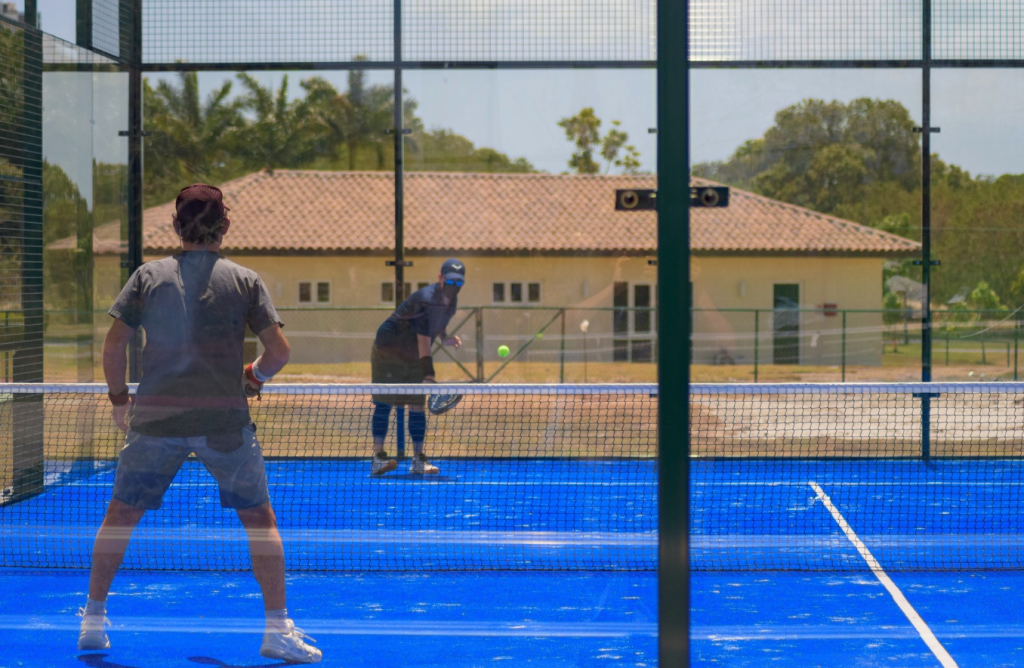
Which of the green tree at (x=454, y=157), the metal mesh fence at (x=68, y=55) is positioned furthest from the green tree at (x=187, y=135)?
the green tree at (x=454, y=157)

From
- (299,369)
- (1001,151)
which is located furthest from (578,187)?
(1001,151)

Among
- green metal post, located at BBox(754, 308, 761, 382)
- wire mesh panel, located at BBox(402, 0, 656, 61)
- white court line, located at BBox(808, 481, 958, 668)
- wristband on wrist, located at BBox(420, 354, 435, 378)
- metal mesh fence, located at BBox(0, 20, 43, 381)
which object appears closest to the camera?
white court line, located at BBox(808, 481, 958, 668)

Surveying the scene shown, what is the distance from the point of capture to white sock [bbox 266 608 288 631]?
2875 mm

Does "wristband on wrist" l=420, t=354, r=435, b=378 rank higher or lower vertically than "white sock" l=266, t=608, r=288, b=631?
higher

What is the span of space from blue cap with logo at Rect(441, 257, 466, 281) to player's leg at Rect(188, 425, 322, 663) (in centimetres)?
301

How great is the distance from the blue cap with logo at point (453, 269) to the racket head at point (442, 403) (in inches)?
26.9

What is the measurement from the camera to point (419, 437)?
5.80m

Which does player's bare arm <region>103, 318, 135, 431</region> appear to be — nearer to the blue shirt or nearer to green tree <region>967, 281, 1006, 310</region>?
the blue shirt

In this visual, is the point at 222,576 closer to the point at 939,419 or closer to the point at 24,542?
the point at 24,542

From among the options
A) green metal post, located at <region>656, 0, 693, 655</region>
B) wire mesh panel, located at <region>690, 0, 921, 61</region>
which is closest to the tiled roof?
wire mesh panel, located at <region>690, 0, 921, 61</region>

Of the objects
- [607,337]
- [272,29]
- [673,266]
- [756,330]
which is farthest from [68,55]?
[673,266]

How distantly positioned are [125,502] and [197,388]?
409 mm

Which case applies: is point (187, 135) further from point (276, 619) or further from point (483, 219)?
point (276, 619)

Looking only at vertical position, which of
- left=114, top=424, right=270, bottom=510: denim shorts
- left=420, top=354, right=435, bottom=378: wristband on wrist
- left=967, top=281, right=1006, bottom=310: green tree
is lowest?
left=114, top=424, right=270, bottom=510: denim shorts
